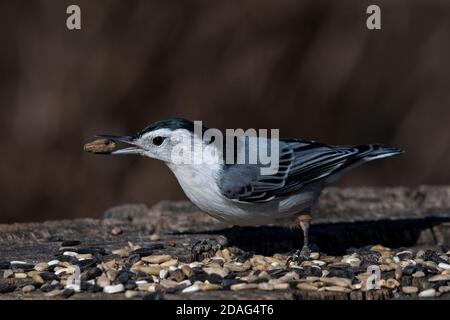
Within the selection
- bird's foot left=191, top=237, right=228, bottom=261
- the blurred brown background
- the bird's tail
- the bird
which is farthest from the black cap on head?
the blurred brown background

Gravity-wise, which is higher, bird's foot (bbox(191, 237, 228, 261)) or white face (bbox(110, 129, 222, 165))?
white face (bbox(110, 129, 222, 165))

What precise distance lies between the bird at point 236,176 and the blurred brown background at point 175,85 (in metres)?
3.11

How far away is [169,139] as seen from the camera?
5.42 m

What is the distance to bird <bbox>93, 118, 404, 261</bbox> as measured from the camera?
210 inches

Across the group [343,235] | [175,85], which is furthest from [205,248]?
[175,85]

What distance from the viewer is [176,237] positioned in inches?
228

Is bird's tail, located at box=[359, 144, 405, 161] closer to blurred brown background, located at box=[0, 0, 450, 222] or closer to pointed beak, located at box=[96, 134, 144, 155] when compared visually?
pointed beak, located at box=[96, 134, 144, 155]

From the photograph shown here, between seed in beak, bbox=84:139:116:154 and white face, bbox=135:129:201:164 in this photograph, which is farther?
seed in beak, bbox=84:139:116:154

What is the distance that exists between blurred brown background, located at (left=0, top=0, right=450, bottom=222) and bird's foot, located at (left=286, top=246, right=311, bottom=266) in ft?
11.2

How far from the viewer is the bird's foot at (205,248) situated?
5.25 m

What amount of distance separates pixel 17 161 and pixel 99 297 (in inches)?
170

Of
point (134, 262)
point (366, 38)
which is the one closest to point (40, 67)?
point (366, 38)

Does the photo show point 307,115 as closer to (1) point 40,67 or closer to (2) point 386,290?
(1) point 40,67

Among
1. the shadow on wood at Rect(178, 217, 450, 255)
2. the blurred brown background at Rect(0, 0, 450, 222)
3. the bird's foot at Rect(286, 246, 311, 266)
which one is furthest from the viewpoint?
the blurred brown background at Rect(0, 0, 450, 222)
